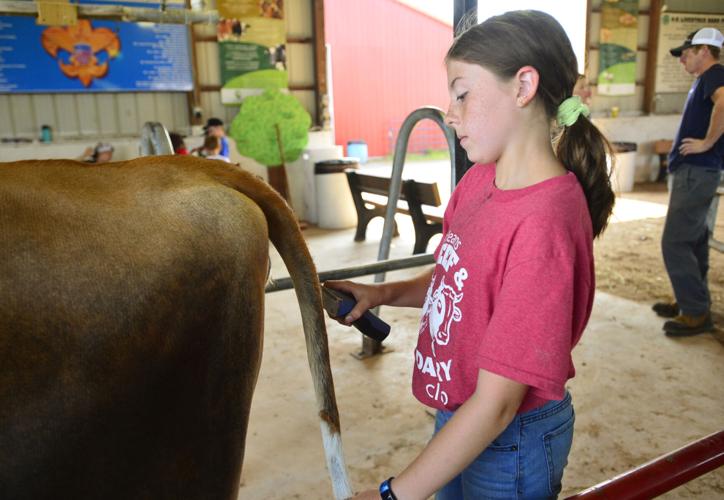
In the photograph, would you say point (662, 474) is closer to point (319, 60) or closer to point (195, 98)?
point (195, 98)

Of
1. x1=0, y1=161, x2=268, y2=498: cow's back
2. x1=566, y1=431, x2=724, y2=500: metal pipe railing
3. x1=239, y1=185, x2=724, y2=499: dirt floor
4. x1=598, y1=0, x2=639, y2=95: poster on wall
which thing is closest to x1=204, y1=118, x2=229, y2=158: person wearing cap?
x1=239, y1=185, x2=724, y2=499: dirt floor

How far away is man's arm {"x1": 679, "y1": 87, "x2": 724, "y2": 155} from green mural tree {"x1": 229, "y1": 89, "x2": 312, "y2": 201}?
482cm

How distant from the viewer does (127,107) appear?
264 inches

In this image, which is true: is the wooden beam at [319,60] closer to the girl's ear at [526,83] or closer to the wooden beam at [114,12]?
the wooden beam at [114,12]

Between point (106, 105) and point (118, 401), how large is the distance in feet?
21.3

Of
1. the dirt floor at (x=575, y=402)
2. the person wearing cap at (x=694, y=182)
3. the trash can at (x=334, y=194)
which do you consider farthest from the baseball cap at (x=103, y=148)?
the person wearing cap at (x=694, y=182)

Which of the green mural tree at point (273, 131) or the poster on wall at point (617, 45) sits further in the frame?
the poster on wall at point (617, 45)

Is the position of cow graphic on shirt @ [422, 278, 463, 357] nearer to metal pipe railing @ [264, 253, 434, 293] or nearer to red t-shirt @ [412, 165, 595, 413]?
red t-shirt @ [412, 165, 595, 413]

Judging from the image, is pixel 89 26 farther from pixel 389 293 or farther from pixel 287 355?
pixel 389 293

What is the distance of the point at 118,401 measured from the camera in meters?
0.85

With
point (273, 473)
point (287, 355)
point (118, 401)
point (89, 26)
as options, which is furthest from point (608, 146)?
point (89, 26)

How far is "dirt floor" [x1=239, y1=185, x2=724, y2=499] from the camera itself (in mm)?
2250

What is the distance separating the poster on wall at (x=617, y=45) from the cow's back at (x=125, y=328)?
9.75m

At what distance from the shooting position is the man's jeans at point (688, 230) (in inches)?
135
